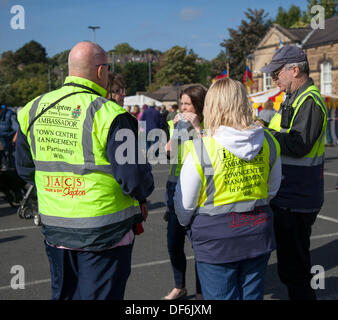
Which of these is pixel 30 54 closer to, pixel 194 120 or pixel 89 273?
pixel 194 120

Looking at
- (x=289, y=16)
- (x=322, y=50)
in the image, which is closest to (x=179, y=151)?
(x=322, y=50)

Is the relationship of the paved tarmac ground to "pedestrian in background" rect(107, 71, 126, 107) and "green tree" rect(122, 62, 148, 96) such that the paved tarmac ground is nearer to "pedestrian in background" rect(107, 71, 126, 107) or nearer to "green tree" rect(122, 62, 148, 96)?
"pedestrian in background" rect(107, 71, 126, 107)

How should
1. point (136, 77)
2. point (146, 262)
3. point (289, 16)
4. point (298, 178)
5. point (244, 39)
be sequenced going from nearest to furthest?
1. point (298, 178)
2. point (146, 262)
3. point (244, 39)
4. point (289, 16)
5. point (136, 77)

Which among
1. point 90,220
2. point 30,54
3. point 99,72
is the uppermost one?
point 30,54

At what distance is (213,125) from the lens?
248cm

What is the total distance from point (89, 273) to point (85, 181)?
540mm

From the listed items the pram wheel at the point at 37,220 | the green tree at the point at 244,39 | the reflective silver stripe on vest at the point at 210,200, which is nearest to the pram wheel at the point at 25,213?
the pram wheel at the point at 37,220

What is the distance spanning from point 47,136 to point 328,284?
10.7 ft

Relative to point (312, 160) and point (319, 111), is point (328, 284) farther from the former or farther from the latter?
point (319, 111)

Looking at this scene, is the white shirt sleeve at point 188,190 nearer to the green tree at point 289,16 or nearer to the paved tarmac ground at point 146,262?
the paved tarmac ground at point 146,262

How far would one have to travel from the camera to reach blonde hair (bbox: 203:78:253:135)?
2.45m

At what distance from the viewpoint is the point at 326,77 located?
31.4 m

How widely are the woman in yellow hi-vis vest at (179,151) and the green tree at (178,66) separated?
84790 mm

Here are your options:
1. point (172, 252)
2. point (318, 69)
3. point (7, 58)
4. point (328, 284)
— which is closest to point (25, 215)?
point (172, 252)
